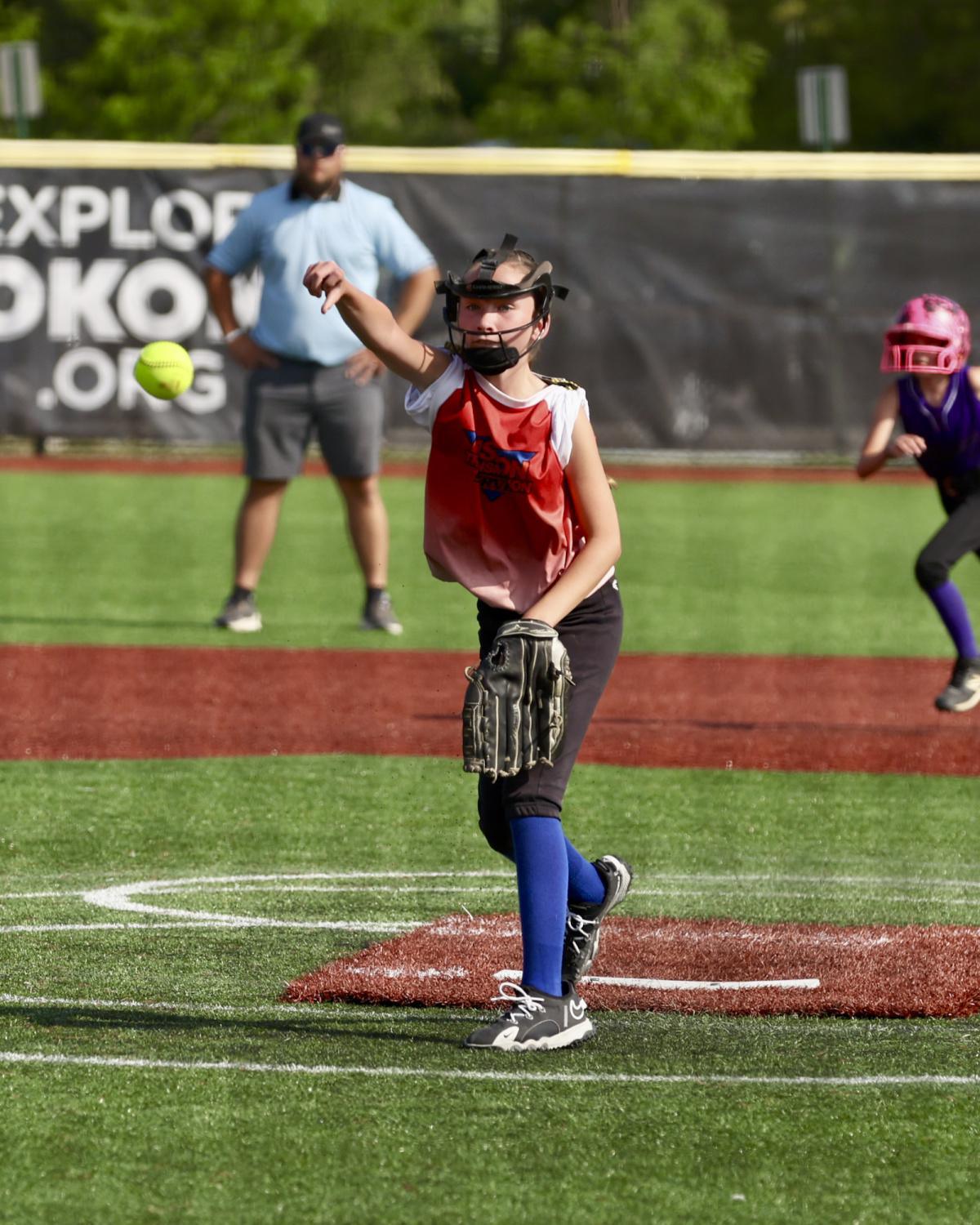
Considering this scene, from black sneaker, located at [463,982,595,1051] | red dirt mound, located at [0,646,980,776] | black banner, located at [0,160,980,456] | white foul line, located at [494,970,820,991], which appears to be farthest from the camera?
black banner, located at [0,160,980,456]

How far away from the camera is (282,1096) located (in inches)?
155

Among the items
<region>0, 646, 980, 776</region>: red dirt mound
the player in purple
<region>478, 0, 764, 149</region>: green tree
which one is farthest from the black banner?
<region>478, 0, 764, 149</region>: green tree

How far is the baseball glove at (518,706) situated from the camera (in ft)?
14.6

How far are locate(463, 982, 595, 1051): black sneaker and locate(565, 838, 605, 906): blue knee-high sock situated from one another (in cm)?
41

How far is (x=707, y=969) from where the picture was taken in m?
5.17

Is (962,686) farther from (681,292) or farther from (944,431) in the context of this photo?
(681,292)

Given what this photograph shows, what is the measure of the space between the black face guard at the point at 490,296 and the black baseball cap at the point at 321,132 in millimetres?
6281

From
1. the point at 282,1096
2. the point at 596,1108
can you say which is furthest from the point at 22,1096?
the point at 596,1108

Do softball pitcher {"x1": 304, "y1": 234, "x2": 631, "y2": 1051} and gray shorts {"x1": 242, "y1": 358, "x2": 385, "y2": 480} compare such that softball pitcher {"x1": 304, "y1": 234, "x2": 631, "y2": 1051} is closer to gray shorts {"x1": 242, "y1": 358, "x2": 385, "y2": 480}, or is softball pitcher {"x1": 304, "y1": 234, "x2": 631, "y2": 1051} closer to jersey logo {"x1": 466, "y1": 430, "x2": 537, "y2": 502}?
jersey logo {"x1": 466, "y1": 430, "x2": 537, "y2": 502}

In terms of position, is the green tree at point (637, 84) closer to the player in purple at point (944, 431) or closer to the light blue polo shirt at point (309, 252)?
the light blue polo shirt at point (309, 252)

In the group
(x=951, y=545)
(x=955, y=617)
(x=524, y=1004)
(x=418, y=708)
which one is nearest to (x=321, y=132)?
(x=418, y=708)

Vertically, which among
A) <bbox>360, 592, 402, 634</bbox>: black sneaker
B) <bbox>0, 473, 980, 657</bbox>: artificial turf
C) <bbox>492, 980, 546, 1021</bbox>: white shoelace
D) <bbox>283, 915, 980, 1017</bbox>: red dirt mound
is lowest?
<bbox>0, 473, 980, 657</bbox>: artificial turf

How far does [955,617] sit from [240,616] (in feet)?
13.3

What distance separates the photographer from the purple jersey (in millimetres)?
9016
